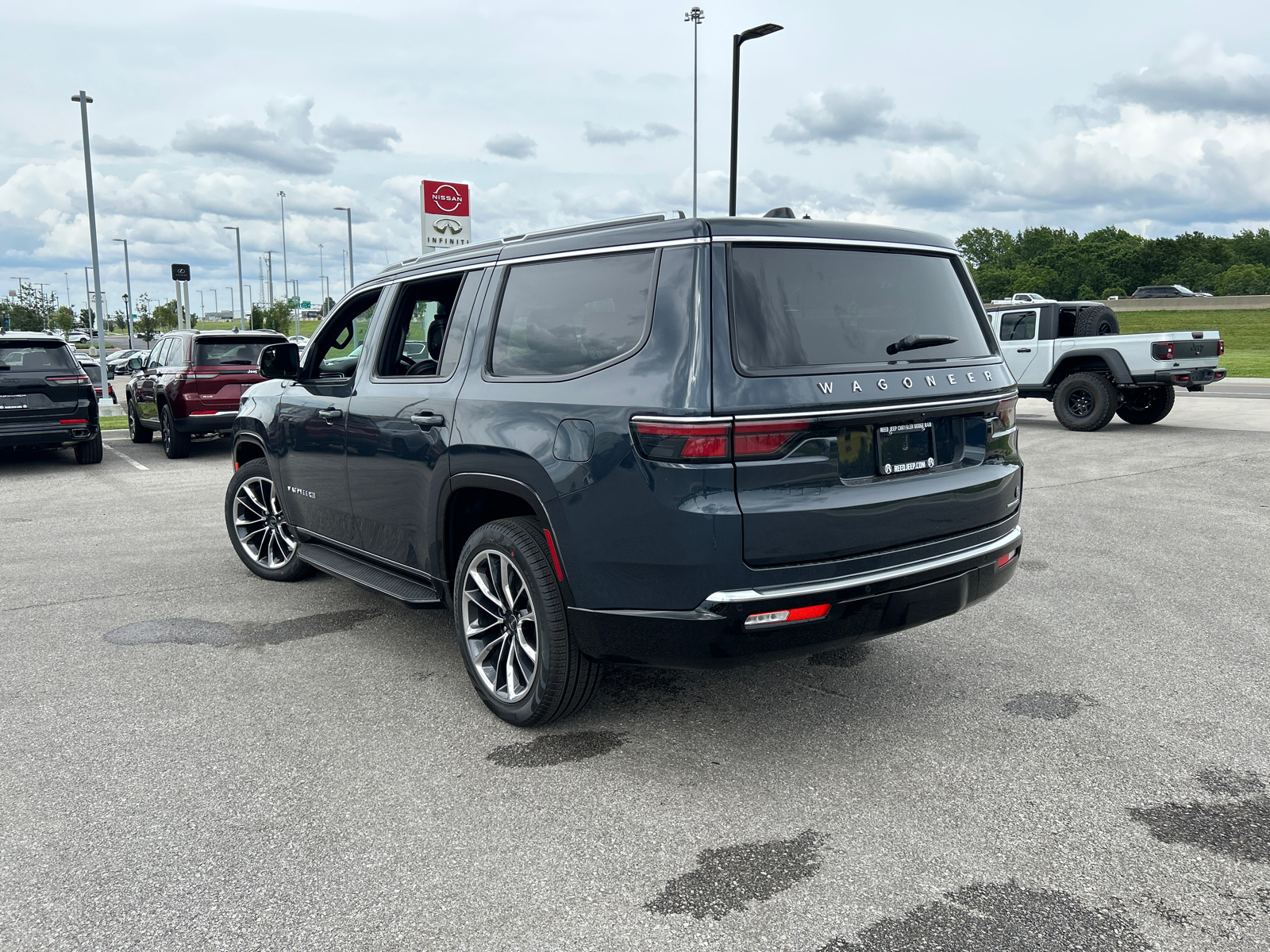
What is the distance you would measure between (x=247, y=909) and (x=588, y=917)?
2.96 feet

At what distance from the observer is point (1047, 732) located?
12.3ft

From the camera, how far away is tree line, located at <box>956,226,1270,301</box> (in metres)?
105

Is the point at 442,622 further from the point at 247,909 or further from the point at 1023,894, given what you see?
the point at 1023,894

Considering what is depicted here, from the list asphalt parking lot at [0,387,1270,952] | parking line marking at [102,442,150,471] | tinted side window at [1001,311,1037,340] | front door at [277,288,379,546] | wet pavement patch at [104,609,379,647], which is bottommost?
asphalt parking lot at [0,387,1270,952]

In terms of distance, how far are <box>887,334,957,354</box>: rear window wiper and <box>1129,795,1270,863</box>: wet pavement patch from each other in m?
1.66

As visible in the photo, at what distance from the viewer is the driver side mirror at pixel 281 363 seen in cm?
514

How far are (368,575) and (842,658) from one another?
223 cm

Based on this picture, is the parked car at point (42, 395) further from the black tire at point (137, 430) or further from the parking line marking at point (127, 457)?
the black tire at point (137, 430)

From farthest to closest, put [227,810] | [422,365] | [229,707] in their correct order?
[422,365]
[229,707]
[227,810]

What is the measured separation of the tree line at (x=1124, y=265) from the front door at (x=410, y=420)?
4006 inches

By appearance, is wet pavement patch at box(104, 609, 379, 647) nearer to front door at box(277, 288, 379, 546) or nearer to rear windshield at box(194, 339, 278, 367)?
front door at box(277, 288, 379, 546)

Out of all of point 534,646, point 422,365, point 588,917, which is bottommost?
point 588,917

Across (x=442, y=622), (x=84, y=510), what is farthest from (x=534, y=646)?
(x=84, y=510)

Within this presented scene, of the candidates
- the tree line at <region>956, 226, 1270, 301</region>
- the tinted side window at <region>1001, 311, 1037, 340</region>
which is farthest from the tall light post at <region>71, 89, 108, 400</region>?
the tree line at <region>956, 226, 1270, 301</region>
